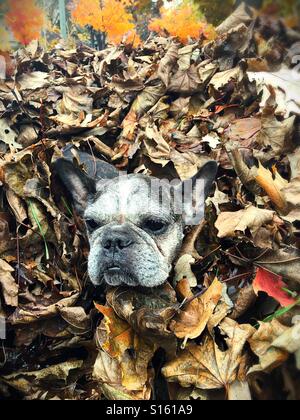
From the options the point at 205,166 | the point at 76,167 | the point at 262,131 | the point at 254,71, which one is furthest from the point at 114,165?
the point at 254,71

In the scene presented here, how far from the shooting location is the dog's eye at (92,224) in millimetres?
2607

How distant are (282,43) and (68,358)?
8.67ft

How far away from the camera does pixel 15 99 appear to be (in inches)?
147

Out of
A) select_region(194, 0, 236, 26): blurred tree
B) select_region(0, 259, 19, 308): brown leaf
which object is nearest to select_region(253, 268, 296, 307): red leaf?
select_region(0, 259, 19, 308): brown leaf

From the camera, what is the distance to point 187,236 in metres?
2.73

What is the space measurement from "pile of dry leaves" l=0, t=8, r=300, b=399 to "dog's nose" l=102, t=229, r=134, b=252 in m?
0.29

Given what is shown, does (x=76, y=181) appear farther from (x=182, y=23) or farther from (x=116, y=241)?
(x=182, y=23)

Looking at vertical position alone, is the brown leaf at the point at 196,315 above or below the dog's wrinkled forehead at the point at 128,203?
below

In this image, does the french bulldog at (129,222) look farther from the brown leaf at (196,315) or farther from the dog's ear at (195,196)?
the brown leaf at (196,315)

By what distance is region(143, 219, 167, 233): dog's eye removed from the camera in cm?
252

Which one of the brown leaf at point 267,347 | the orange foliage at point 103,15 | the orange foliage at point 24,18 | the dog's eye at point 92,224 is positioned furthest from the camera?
the orange foliage at point 103,15

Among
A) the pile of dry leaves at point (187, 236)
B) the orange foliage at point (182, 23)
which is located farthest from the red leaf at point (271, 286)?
the orange foliage at point (182, 23)

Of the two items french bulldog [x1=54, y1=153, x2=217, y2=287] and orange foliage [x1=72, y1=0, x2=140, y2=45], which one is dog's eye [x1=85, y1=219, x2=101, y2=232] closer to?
french bulldog [x1=54, y1=153, x2=217, y2=287]

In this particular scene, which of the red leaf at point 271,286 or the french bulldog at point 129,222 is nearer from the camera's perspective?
the red leaf at point 271,286
